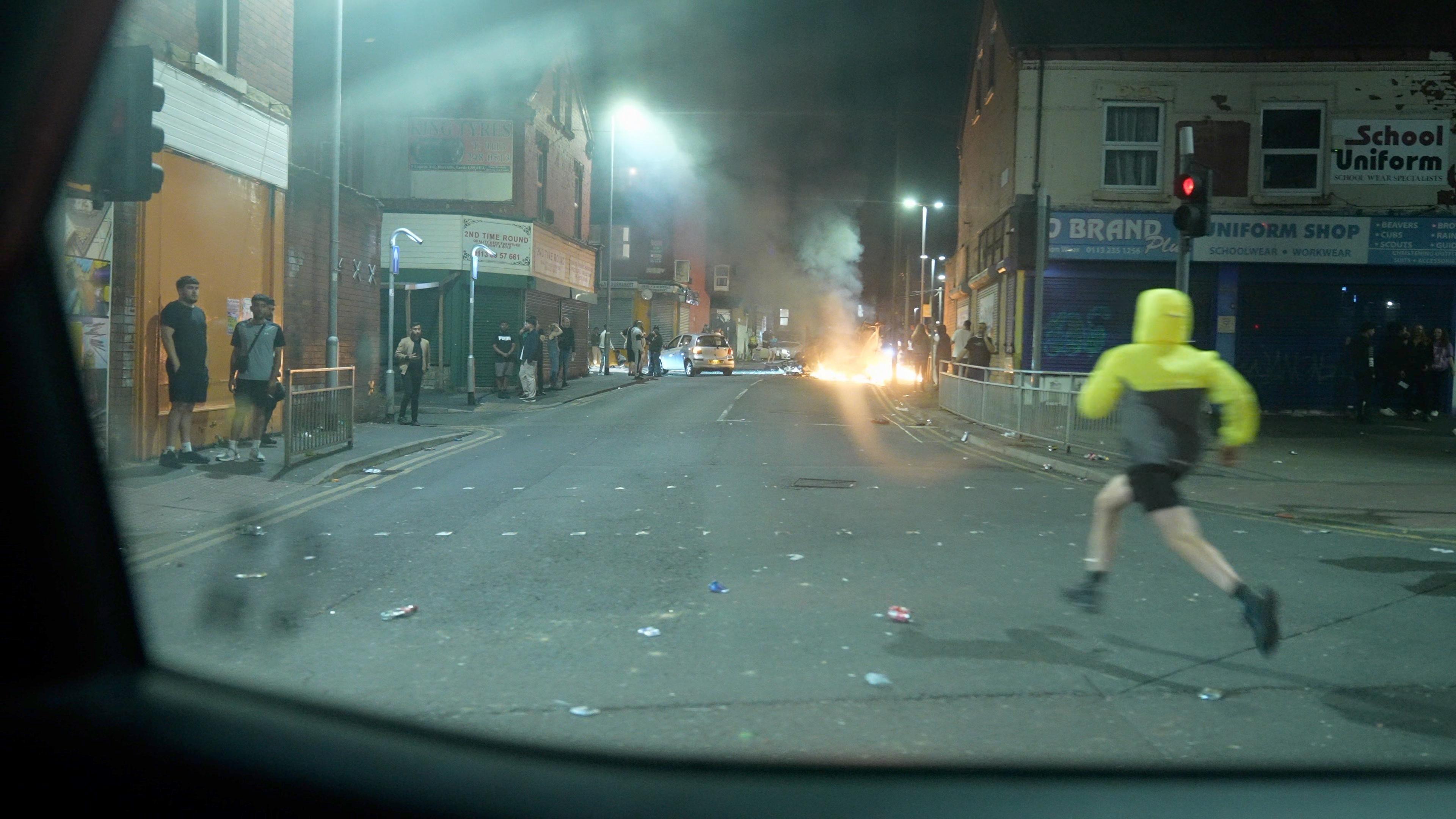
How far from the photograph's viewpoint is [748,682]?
5.21m

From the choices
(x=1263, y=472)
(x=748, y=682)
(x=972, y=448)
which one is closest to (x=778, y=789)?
(x=748, y=682)

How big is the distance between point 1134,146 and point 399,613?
69.3 ft

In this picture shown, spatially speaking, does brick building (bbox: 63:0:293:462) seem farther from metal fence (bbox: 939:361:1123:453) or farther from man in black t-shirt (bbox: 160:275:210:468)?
metal fence (bbox: 939:361:1123:453)

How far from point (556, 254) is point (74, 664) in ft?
106

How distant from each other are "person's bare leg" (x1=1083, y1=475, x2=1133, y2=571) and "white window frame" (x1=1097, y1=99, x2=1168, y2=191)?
61.7 ft

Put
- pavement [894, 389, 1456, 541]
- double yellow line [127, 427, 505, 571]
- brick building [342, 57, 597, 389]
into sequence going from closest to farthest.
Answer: double yellow line [127, 427, 505, 571] < pavement [894, 389, 1456, 541] < brick building [342, 57, 597, 389]

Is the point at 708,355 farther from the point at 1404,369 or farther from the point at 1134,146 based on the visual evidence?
the point at 1404,369

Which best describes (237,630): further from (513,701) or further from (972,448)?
(972,448)

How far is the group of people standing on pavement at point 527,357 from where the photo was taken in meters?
26.4

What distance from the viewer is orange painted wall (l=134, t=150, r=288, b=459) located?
13.4m

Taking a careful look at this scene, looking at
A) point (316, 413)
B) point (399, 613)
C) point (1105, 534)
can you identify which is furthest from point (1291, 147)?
point (399, 613)

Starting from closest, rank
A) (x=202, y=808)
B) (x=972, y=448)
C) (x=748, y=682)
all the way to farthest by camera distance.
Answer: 1. (x=202, y=808)
2. (x=748, y=682)
3. (x=972, y=448)

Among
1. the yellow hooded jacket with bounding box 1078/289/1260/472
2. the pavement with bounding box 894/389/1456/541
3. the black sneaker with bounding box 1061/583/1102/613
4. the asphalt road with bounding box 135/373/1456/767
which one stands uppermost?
the yellow hooded jacket with bounding box 1078/289/1260/472

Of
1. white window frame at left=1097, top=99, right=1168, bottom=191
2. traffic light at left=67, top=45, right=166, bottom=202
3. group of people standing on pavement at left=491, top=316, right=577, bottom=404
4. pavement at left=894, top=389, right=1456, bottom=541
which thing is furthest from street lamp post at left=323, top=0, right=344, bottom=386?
white window frame at left=1097, top=99, right=1168, bottom=191
